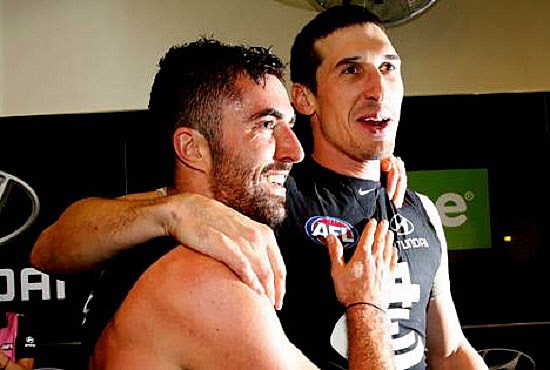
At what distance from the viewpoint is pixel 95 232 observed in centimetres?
152

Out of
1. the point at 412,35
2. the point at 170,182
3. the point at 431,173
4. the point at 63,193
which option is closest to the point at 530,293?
the point at 431,173

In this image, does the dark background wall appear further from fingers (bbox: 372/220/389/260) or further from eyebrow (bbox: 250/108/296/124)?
eyebrow (bbox: 250/108/296/124)

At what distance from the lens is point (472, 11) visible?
3.75 m

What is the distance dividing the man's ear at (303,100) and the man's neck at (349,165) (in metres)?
0.12

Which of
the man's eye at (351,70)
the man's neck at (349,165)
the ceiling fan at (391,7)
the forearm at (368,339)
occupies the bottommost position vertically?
the forearm at (368,339)

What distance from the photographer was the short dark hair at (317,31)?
2068 mm

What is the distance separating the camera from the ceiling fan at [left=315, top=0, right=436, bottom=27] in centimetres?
246

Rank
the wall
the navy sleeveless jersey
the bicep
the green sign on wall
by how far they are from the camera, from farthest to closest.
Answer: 1. the wall
2. the green sign on wall
3. the navy sleeveless jersey
4. the bicep

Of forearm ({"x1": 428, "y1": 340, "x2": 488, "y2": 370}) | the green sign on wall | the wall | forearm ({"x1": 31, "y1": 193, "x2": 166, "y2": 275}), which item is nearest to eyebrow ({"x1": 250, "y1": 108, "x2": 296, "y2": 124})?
forearm ({"x1": 31, "y1": 193, "x2": 166, "y2": 275})

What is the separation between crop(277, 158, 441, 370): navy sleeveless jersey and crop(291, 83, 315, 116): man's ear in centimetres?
13

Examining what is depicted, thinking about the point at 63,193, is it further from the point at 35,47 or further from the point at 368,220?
the point at 368,220

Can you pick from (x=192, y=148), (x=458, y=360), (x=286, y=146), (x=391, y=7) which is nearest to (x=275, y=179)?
(x=286, y=146)

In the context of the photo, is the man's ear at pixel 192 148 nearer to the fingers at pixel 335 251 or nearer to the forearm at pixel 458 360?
the fingers at pixel 335 251

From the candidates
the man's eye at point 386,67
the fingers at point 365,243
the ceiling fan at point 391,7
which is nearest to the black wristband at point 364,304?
the fingers at point 365,243
